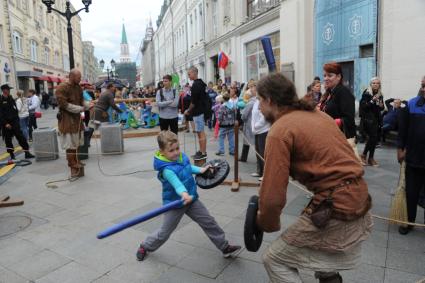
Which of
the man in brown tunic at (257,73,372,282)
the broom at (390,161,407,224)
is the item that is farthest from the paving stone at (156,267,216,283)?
the broom at (390,161,407,224)

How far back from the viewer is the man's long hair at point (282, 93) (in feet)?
6.87

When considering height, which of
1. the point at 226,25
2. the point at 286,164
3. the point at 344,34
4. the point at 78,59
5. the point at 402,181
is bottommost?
the point at 402,181

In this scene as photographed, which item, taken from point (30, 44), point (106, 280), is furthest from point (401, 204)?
point (30, 44)

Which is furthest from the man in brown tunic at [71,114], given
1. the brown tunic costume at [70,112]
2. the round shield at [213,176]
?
the round shield at [213,176]

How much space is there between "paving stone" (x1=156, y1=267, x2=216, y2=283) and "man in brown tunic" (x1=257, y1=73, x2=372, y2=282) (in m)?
1.17

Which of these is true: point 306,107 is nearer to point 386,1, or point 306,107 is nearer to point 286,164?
point 286,164

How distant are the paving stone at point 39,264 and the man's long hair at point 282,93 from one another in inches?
108

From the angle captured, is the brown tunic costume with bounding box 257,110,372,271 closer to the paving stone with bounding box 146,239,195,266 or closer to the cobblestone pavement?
the cobblestone pavement

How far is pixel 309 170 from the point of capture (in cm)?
201

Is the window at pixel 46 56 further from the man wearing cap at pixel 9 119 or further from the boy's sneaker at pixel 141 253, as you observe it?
the boy's sneaker at pixel 141 253

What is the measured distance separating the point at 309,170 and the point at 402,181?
8.85 feet

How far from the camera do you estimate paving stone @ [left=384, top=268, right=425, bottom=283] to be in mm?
3086

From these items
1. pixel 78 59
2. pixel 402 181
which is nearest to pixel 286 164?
pixel 402 181

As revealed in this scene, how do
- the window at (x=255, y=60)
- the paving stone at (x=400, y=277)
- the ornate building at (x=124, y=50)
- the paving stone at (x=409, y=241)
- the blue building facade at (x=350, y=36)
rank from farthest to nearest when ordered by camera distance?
the ornate building at (x=124, y=50) → the window at (x=255, y=60) → the blue building facade at (x=350, y=36) → the paving stone at (x=409, y=241) → the paving stone at (x=400, y=277)
